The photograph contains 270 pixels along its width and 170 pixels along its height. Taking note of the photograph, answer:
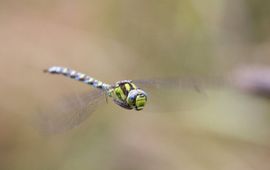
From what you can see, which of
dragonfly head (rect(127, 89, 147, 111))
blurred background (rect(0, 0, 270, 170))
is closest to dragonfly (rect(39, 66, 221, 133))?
dragonfly head (rect(127, 89, 147, 111))

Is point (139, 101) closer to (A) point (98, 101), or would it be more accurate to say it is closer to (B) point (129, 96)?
(B) point (129, 96)

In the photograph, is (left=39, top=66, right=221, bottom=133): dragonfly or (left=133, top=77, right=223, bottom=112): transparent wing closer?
(left=39, top=66, right=221, bottom=133): dragonfly

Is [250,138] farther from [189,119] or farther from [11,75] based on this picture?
[11,75]

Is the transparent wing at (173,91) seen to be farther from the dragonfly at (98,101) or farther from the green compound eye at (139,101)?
the green compound eye at (139,101)

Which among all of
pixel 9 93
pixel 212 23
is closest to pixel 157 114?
pixel 212 23

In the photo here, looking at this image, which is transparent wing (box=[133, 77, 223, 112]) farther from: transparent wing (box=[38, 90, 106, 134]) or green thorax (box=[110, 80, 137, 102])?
transparent wing (box=[38, 90, 106, 134])

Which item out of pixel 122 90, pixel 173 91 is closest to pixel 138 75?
pixel 173 91
